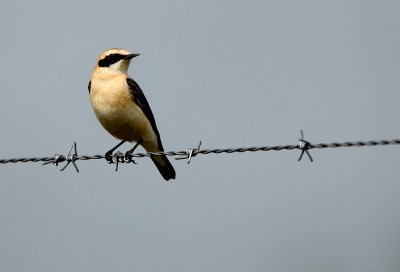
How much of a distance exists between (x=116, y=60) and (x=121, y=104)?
108cm

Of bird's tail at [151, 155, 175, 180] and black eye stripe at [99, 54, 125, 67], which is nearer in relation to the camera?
black eye stripe at [99, 54, 125, 67]

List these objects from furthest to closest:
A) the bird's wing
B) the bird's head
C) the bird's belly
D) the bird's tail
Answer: the bird's tail < the bird's head < the bird's wing < the bird's belly

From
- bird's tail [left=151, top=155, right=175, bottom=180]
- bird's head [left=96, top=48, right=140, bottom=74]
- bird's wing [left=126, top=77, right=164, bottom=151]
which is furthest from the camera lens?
bird's tail [left=151, top=155, right=175, bottom=180]

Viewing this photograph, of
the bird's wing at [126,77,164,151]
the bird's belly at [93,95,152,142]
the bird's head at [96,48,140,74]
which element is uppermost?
the bird's head at [96,48,140,74]

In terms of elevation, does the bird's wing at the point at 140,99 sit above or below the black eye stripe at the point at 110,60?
below

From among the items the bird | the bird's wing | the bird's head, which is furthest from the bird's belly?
Answer: the bird's head

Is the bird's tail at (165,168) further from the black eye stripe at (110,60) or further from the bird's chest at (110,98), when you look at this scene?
the black eye stripe at (110,60)

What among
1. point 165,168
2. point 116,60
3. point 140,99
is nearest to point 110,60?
point 116,60

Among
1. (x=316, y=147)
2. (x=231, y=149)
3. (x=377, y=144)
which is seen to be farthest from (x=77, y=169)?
(x=377, y=144)

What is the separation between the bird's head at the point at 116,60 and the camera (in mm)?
11359

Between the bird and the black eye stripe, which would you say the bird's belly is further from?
the black eye stripe

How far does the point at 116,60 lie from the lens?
1144cm

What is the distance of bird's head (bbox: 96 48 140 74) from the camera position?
11.4m

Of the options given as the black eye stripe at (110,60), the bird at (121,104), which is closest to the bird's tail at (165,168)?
the bird at (121,104)
